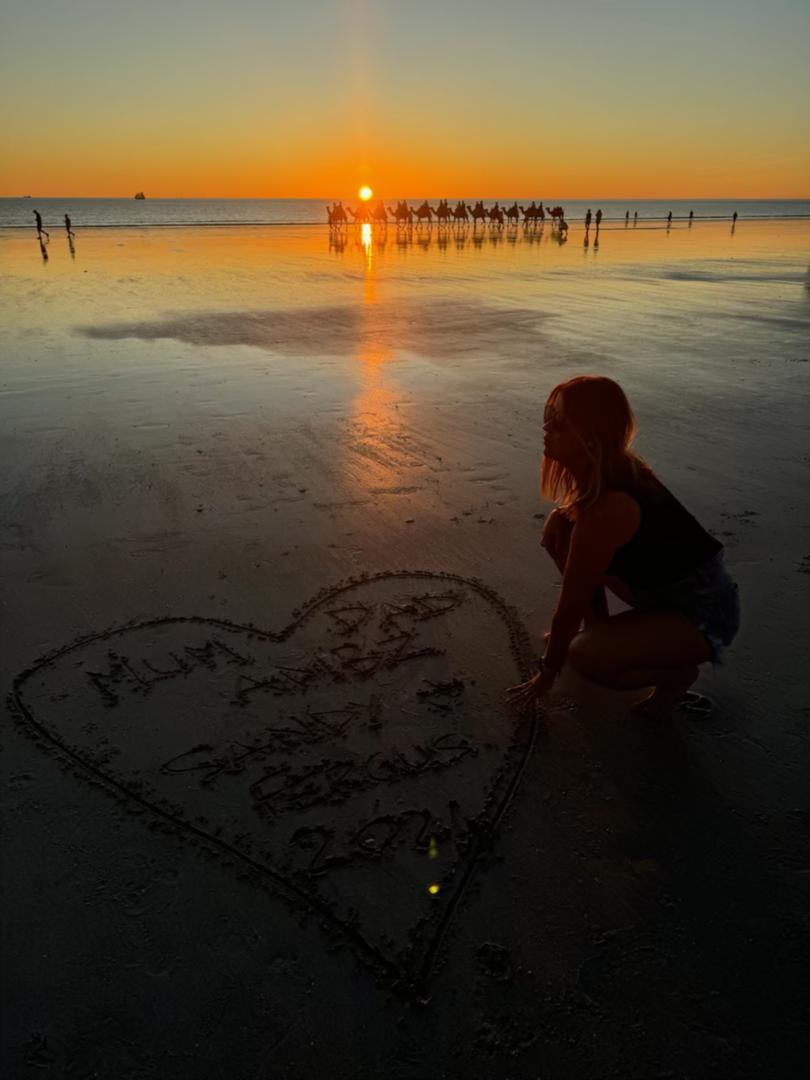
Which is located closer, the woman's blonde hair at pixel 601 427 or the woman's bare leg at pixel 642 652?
the woman's blonde hair at pixel 601 427

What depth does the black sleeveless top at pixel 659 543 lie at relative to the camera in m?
2.68

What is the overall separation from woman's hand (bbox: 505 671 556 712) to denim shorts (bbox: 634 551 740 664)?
559 millimetres

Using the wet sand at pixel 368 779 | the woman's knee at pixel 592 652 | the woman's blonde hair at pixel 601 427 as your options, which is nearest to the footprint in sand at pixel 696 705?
the wet sand at pixel 368 779

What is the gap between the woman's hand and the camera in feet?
9.77

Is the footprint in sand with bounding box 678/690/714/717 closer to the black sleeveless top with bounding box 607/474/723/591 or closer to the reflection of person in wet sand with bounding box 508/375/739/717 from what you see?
the reflection of person in wet sand with bounding box 508/375/739/717

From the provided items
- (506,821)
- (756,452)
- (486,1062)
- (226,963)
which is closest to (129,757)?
(226,963)

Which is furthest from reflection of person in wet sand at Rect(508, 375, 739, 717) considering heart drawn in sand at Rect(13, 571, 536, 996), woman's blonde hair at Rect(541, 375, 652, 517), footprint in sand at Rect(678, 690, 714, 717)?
A: heart drawn in sand at Rect(13, 571, 536, 996)

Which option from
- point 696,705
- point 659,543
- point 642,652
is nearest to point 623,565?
point 659,543

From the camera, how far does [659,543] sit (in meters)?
2.74

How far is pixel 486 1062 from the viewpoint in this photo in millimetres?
1829

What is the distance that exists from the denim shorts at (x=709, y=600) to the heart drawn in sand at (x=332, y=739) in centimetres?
83

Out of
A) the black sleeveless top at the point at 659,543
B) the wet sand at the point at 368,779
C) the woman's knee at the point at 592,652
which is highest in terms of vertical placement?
the black sleeveless top at the point at 659,543

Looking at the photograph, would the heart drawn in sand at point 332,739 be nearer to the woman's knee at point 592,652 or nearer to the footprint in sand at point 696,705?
the woman's knee at point 592,652

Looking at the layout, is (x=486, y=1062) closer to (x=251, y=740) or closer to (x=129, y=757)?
(x=251, y=740)
